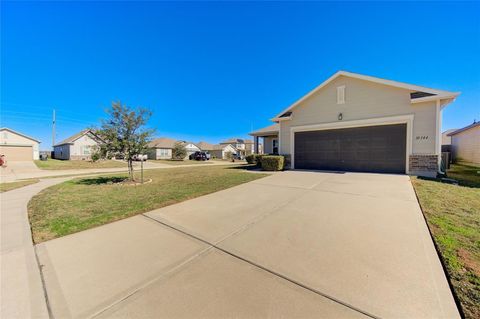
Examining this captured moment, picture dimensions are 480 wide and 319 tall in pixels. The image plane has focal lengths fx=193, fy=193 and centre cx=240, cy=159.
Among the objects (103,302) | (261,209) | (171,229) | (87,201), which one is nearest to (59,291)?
(103,302)

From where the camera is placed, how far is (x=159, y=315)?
181 cm

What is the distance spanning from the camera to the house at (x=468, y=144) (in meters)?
15.9

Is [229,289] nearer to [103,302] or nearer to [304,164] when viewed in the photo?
[103,302]

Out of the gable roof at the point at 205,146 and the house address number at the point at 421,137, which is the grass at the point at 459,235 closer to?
the house address number at the point at 421,137

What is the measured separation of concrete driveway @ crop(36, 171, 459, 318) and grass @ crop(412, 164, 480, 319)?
133mm

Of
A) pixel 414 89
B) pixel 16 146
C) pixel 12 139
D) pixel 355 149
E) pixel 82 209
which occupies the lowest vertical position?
pixel 82 209

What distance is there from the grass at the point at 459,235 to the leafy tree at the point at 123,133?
33.6 ft

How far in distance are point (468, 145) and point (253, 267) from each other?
84.4ft

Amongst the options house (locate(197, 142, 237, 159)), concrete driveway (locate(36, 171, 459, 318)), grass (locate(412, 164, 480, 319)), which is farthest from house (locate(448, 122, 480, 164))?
house (locate(197, 142, 237, 159))

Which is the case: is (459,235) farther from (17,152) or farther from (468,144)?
(17,152)

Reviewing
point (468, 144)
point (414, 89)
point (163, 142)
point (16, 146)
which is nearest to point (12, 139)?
point (16, 146)

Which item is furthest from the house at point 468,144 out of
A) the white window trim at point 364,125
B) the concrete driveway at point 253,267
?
the concrete driveway at point 253,267

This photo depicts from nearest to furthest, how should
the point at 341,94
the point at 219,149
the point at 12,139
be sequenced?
the point at 341,94 < the point at 12,139 < the point at 219,149

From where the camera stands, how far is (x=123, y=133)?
9.05 meters
